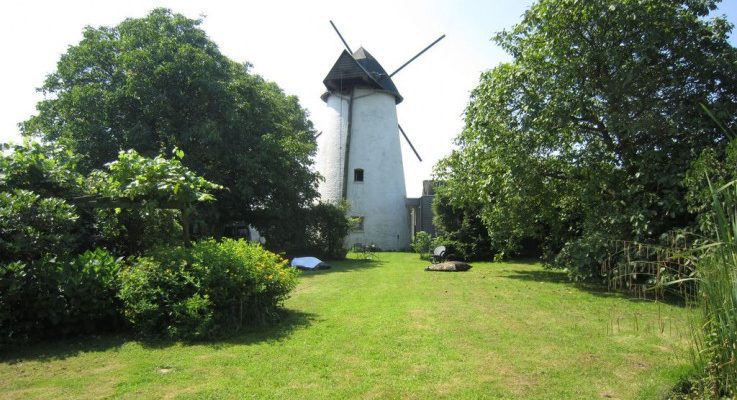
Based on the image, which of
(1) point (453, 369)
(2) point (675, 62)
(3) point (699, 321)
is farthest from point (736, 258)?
(2) point (675, 62)

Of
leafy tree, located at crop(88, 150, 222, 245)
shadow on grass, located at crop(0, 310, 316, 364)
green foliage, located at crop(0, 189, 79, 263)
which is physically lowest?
shadow on grass, located at crop(0, 310, 316, 364)

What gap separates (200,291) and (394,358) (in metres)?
3.07

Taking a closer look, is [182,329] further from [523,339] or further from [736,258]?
[736,258]

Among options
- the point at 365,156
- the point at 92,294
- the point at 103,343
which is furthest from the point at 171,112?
the point at 103,343

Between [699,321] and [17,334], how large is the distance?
7.80m

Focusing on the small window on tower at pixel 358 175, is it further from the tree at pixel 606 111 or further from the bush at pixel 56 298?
the bush at pixel 56 298

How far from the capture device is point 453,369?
5.21m

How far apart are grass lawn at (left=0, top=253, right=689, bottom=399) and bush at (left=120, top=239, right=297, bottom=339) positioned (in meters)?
0.35

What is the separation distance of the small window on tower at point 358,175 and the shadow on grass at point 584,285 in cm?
1513

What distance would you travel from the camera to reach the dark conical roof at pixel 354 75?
97.2ft

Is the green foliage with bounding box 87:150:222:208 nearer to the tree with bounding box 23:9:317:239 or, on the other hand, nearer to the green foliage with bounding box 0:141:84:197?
the green foliage with bounding box 0:141:84:197

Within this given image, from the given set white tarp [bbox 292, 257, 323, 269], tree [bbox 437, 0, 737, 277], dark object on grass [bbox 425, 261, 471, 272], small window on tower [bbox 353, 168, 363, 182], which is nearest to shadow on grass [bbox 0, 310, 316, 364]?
tree [bbox 437, 0, 737, 277]

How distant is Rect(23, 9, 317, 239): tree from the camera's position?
1867 cm

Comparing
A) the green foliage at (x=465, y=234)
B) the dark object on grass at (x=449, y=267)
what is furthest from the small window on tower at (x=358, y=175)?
the dark object on grass at (x=449, y=267)
